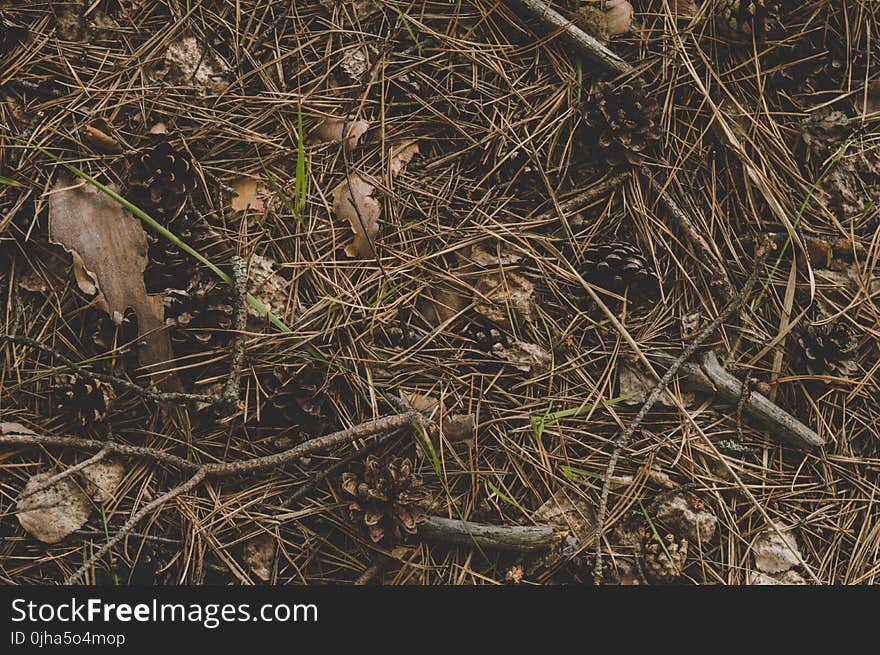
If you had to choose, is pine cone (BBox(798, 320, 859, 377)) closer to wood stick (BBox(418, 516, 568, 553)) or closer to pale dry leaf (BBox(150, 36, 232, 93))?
wood stick (BBox(418, 516, 568, 553))

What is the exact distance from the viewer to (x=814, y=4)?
2057 millimetres

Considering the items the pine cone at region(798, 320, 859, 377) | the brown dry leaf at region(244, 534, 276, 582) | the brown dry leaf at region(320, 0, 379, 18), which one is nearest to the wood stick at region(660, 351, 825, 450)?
the pine cone at region(798, 320, 859, 377)

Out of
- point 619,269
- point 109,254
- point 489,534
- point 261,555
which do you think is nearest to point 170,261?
point 109,254

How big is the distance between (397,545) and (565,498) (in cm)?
54

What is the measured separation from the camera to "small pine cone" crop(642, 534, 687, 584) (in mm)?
1846

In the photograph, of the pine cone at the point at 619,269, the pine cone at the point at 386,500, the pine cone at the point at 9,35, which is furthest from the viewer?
the pine cone at the point at 619,269

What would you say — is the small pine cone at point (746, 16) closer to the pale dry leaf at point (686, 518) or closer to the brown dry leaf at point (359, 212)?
the brown dry leaf at point (359, 212)

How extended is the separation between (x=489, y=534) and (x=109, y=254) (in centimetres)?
142

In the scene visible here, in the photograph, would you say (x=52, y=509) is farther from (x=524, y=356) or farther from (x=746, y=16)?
(x=746, y=16)

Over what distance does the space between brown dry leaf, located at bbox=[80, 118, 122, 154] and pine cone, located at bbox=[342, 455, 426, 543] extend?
1.23 m

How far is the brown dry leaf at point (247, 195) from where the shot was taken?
75.3 inches

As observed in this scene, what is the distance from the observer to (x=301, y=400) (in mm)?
1824

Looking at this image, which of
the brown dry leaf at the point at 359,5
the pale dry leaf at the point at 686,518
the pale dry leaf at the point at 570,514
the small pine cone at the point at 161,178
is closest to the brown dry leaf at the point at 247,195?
the small pine cone at the point at 161,178

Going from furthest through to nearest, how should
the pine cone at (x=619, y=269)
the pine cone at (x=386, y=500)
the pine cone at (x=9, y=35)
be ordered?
the pine cone at (x=619, y=269), the pine cone at (x=9, y=35), the pine cone at (x=386, y=500)
